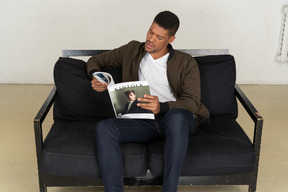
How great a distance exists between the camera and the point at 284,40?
462 cm

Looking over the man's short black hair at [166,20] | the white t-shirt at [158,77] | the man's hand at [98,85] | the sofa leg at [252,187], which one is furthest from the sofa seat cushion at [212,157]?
the man's short black hair at [166,20]

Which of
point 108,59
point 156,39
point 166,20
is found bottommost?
point 108,59

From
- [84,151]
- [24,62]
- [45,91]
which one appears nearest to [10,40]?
[24,62]

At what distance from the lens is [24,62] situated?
4.65 metres

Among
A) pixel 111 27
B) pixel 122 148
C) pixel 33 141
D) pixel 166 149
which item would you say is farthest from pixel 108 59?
pixel 111 27

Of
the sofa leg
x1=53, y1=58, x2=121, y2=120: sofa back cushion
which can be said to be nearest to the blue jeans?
x1=53, y1=58, x2=121, y2=120: sofa back cushion

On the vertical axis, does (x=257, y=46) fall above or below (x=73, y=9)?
below

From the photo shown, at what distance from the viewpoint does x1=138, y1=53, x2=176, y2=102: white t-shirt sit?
97.5 inches

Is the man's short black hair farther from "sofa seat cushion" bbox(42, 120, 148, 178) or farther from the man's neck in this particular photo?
"sofa seat cushion" bbox(42, 120, 148, 178)

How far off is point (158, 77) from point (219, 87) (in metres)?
0.43

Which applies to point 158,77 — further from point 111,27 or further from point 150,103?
point 111,27

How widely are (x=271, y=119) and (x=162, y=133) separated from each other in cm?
176

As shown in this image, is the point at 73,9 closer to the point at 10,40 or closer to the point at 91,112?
the point at 10,40

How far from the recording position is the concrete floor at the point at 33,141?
8.36 feet
